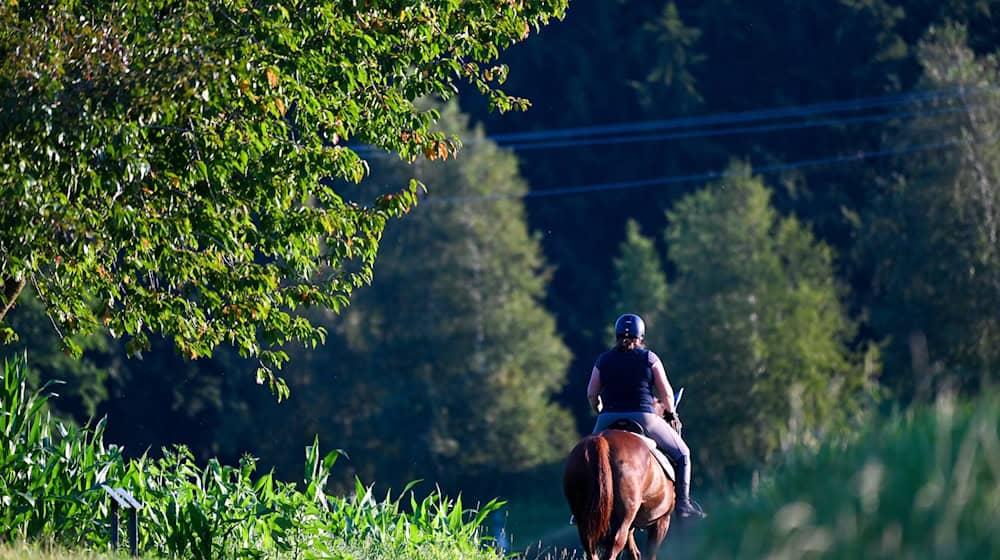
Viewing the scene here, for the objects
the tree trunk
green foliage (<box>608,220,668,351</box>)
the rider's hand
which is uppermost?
green foliage (<box>608,220,668,351</box>)

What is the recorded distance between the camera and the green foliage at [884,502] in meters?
6.64

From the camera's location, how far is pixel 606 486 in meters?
13.6

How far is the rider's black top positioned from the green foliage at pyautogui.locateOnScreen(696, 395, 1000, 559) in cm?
678

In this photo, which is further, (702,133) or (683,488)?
(702,133)

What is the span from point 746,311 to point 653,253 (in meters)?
5.67

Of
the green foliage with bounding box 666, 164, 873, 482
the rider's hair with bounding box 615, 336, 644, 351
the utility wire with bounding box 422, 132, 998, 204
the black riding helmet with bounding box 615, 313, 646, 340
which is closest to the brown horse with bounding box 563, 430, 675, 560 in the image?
the rider's hair with bounding box 615, 336, 644, 351

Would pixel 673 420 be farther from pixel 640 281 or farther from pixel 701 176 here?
pixel 701 176

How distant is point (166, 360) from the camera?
200 feet

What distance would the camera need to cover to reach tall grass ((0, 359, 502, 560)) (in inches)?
485

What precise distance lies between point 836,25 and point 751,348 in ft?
59.2

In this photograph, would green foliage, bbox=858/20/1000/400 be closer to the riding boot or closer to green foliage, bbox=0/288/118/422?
green foliage, bbox=0/288/118/422

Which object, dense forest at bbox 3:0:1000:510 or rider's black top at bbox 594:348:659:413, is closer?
rider's black top at bbox 594:348:659:413

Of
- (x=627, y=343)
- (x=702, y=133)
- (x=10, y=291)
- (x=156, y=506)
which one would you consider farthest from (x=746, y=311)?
(x=156, y=506)

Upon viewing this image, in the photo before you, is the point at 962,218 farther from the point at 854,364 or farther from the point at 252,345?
the point at 252,345
